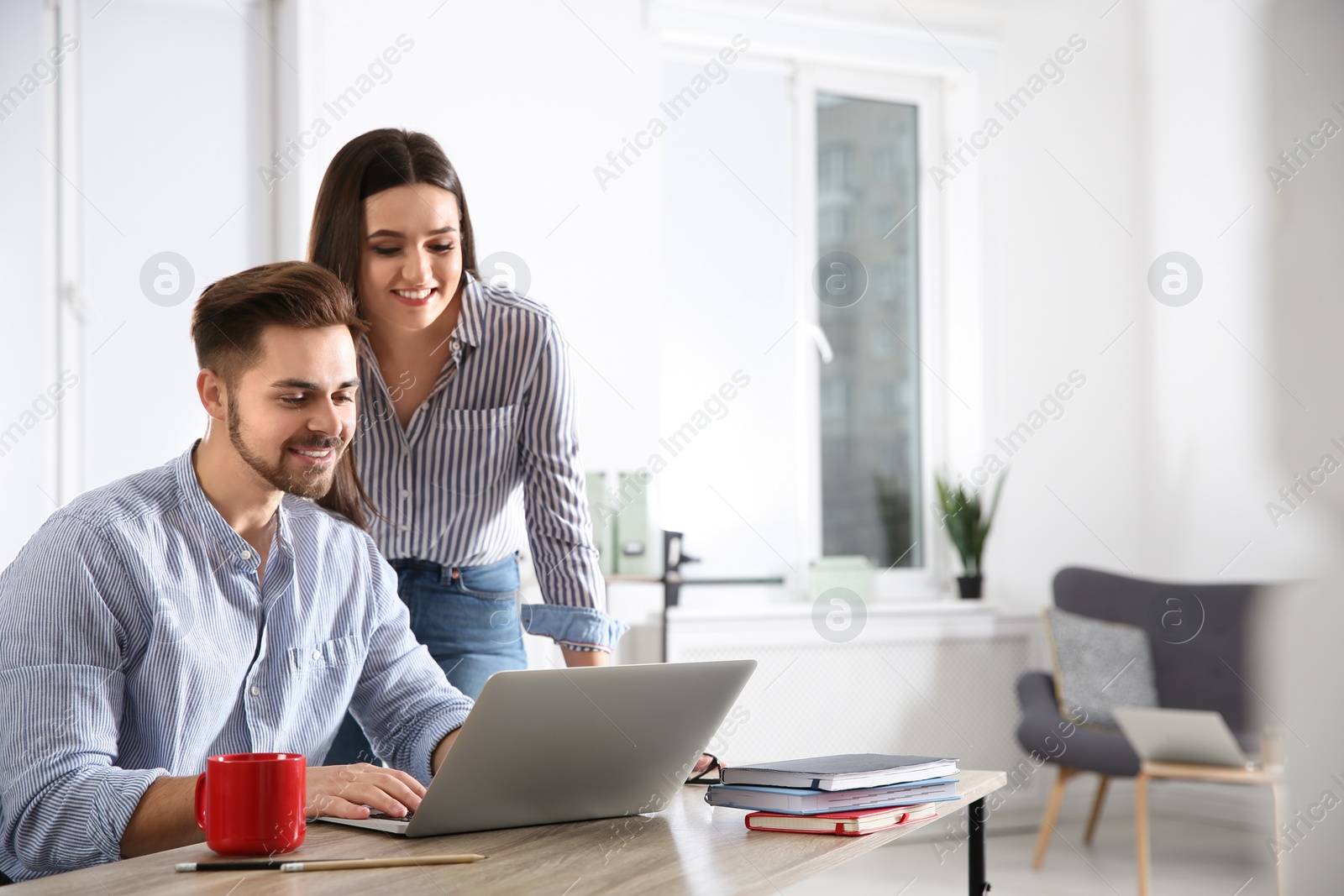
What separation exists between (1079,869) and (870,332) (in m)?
1.96

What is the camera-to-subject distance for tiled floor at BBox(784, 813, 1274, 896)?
3.49 meters

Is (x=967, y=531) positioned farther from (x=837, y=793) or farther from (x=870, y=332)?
(x=837, y=793)

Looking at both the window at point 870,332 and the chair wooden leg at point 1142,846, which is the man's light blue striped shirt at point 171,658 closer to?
the chair wooden leg at point 1142,846

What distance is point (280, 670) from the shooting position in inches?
53.7

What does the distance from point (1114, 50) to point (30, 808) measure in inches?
177

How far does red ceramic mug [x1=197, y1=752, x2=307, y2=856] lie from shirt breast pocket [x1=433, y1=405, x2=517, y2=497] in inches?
33.8

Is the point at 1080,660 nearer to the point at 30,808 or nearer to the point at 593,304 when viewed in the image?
the point at 593,304

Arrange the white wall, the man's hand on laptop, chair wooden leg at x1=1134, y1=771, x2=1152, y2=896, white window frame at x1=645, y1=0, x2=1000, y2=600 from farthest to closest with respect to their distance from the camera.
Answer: white window frame at x1=645, y1=0, x2=1000, y2=600, the white wall, chair wooden leg at x1=1134, y1=771, x2=1152, y2=896, the man's hand on laptop

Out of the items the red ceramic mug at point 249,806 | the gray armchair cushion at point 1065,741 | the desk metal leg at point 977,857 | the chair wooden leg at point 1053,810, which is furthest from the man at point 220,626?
the chair wooden leg at point 1053,810

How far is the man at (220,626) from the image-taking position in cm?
112

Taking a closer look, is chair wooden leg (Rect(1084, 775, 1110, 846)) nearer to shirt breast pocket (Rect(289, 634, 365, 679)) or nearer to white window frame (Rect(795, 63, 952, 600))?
white window frame (Rect(795, 63, 952, 600))

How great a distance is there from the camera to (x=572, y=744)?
1120mm

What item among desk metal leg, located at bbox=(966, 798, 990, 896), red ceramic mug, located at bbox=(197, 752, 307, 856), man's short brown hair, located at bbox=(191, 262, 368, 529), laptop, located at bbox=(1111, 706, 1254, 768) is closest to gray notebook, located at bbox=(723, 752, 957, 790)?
desk metal leg, located at bbox=(966, 798, 990, 896)

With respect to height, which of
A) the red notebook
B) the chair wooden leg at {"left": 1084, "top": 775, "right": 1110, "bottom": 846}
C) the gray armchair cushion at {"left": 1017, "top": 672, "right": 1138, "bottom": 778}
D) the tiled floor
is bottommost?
the tiled floor
